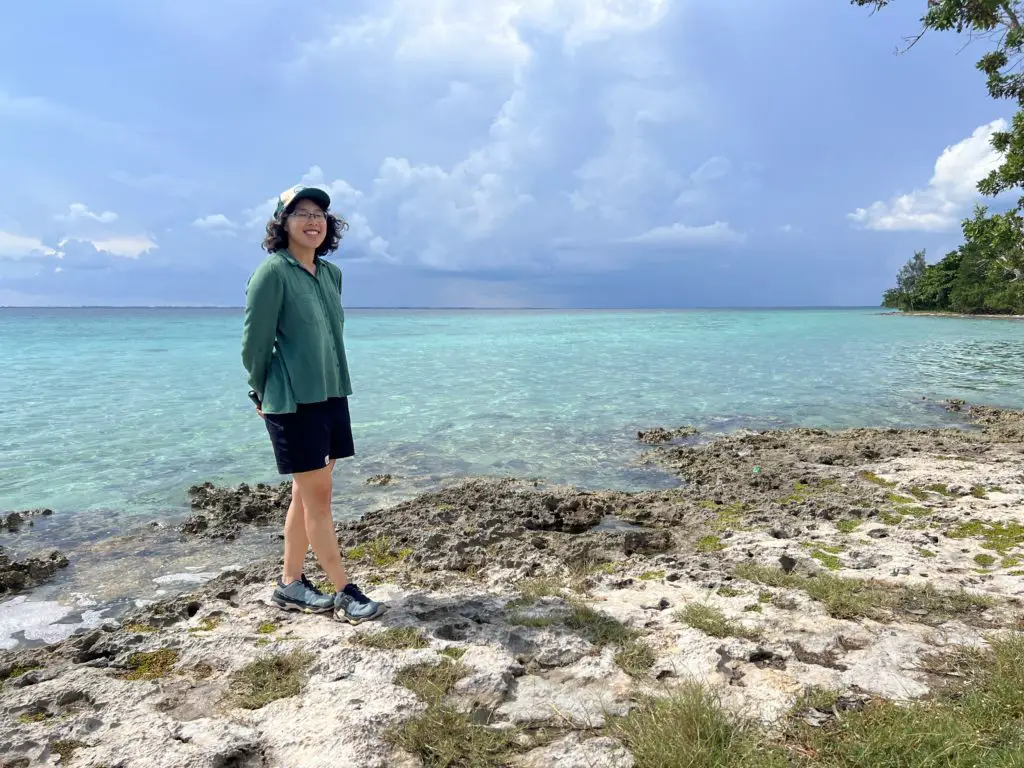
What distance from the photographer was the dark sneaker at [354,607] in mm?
3908

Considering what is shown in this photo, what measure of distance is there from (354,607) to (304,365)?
62.5 inches

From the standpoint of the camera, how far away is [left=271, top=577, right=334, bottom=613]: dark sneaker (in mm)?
4113

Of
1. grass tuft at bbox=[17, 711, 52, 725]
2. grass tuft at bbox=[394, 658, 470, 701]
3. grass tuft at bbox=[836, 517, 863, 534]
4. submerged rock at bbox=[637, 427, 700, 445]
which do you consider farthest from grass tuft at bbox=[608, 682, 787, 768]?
submerged rock at bbox=[637, 427, 700, 445]

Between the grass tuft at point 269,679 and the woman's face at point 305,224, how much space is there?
7.93ft

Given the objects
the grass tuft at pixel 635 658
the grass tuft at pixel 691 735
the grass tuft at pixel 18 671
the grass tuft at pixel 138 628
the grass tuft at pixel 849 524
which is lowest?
the grass tuft at pixel 849 524

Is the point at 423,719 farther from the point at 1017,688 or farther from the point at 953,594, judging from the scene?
the point at 953,594

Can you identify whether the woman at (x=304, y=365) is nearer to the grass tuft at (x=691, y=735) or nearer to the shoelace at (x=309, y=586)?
the shoelace at (x=309, y=586)

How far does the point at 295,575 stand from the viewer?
4.32m

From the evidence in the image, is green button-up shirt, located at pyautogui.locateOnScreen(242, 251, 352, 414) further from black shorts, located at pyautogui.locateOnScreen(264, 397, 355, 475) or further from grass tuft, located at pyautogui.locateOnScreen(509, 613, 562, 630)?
grass tuft, located at pyautogui.locateOnScreen(509, 613, 562, 630)

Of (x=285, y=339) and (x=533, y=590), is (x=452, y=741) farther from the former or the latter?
(x=285, y=339)

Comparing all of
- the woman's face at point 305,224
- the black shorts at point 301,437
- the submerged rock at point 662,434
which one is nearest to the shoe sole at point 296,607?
the black shorts at point 301,437

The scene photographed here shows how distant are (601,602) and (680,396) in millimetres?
13572

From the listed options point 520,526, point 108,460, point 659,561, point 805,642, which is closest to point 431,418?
point 108,460

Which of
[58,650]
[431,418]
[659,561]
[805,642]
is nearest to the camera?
[805,642]
